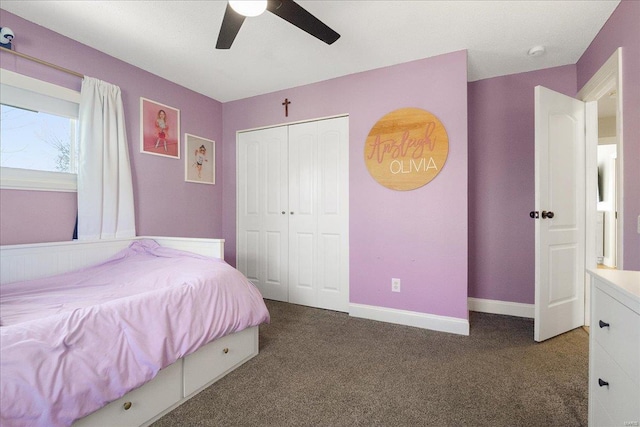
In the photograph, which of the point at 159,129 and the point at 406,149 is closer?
the point at 406,149

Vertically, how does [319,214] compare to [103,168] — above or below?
below

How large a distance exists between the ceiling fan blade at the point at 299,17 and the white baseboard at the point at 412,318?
2249mm

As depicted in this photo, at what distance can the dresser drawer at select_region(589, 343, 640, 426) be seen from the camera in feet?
2.95

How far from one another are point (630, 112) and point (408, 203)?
1.47 m

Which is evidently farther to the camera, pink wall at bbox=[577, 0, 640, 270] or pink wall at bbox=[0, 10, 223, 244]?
pink wall at bbox=[0, 10, 223, 244]

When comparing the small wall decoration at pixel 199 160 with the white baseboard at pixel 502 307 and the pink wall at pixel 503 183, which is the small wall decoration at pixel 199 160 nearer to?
the pink wall at pixel 503 183

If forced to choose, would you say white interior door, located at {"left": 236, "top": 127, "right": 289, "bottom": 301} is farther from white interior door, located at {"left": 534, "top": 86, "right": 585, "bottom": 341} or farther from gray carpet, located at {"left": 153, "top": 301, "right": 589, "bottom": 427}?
white interior door, located at {"left": 534, "top": 86, "right": 585, "bottom": 341}

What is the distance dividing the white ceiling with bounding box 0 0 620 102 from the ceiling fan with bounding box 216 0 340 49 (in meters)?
0.36

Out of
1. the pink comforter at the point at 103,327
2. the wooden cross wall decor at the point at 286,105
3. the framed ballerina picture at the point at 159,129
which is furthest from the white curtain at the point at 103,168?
the wooden cross wall decor at the point at 286,105

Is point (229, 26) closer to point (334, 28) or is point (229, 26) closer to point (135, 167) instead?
point (334, 28)

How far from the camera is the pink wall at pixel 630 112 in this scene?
162cm

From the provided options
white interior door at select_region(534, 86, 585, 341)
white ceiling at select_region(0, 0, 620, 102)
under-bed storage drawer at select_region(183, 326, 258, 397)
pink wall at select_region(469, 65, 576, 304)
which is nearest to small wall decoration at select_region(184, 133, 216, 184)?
white ceiling at select_region(0, 0, 620, 102)

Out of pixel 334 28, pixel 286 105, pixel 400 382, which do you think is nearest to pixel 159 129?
pixel 286 105

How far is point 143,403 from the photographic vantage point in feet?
4.33
